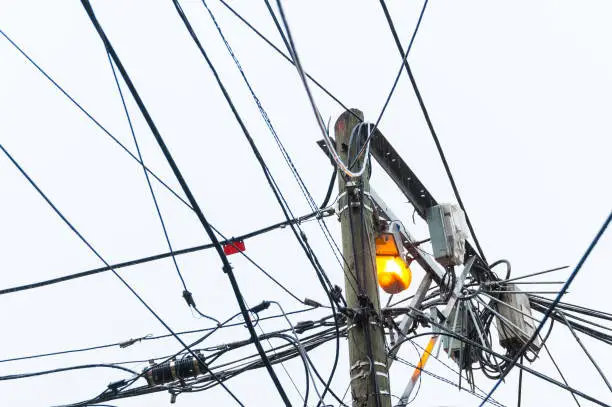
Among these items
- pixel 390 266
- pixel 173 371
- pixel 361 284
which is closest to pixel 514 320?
pixel 390 266

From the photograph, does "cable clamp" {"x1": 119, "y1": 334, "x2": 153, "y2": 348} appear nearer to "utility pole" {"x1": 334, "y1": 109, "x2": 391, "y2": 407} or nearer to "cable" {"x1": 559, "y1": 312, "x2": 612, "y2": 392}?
"utility pole" {"x1": 334, "y1": 109, "x2": 391, "y2": 407}

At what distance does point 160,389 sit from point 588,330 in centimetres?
417

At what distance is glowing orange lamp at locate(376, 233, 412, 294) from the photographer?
271 inches

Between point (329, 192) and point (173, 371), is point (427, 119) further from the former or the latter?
point (173, 371)

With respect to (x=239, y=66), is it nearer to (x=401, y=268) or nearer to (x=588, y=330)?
(x=401, y=268)

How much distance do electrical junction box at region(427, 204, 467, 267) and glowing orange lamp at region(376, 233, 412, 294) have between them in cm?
66

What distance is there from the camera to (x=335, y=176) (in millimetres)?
6887

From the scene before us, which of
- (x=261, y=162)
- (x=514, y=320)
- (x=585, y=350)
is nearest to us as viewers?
(x=261, y=162)

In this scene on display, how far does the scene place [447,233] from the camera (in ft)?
25.0

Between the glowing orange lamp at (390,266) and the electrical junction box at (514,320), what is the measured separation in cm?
161

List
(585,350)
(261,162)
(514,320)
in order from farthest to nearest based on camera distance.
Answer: (514,320) → (585,350) → (261,162)

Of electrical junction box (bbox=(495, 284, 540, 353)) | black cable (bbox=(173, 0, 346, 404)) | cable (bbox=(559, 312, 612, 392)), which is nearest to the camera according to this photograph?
black cable (bbox=(173, 0, 346, 404))

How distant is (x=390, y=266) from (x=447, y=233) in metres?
0.95

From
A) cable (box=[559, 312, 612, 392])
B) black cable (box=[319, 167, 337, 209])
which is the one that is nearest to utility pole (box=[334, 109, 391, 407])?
black cable (box=[319, 167, 337, 209])
